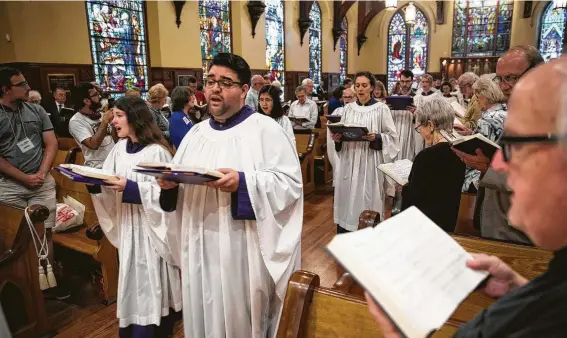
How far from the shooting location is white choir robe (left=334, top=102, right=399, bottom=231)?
425 cm

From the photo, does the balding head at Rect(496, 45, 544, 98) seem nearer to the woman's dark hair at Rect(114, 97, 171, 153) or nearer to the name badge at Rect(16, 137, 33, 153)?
the woman's dark hair at Rect(114, 97, 171, 153)

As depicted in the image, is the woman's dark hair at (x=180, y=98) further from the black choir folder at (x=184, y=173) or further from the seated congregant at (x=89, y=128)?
the black choir folder at (x=184, y=173)

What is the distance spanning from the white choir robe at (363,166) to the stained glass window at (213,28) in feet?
23.6

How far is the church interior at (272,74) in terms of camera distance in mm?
1858

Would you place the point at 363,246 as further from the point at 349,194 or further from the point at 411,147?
the point at 411,147

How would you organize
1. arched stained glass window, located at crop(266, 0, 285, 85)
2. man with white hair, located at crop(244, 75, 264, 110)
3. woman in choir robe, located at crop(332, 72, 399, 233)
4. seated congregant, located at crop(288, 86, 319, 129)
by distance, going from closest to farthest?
woman in choir robe, located at crop(332, 72, 399, 233) < man with white hair, located at crop(244, 75, 264, 110) < seated congregant, located at crop(288, 86, 319, 129) < arched stained glass window, located at crop(266, 0, 285, 85)

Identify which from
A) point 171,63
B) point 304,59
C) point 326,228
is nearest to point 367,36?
point 304,59

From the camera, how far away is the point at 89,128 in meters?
4.04

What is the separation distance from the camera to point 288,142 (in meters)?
2.14

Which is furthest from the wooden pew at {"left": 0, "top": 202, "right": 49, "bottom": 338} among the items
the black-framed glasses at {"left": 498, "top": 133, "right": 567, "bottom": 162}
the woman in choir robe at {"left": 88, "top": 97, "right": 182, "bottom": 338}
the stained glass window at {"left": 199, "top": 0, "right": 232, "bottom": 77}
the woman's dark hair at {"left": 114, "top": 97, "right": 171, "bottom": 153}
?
the stained glass window at {"left": 199, "top": 0, "right": 232, "bottom": 77}

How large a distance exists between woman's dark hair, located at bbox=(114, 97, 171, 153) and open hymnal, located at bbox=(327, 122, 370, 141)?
1.88m

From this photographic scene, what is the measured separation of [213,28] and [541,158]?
448 inches

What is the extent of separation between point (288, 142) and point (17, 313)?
102 inches

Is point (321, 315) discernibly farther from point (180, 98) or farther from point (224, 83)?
point (180, 98)
